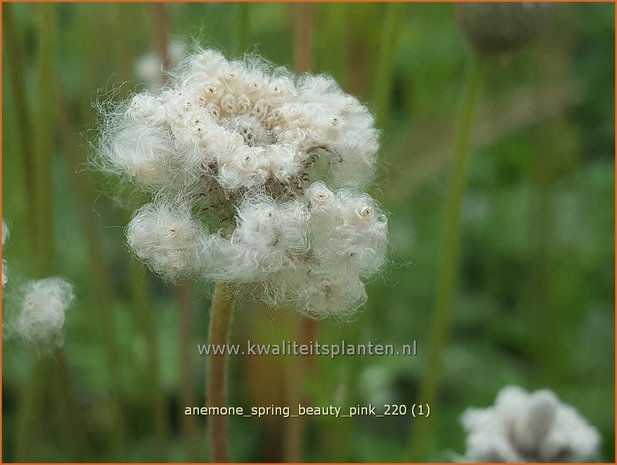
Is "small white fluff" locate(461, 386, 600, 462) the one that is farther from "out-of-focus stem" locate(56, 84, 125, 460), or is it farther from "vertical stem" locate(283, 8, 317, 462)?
"out-of-focus stem" locate(56, 84, 125, 460)

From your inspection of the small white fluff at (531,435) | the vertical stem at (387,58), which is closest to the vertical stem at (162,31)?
the vertical stem at (387,58)

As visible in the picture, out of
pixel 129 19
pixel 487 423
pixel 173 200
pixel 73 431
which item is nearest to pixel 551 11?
pixel 487 423

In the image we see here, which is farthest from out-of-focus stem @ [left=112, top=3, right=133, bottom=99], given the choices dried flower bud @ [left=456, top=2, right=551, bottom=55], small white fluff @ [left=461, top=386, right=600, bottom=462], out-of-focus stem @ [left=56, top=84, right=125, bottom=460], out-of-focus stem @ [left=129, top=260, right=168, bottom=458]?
small white fluff @ [left=461, top=386, right=600, bottom=462]

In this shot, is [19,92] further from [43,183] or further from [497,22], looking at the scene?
[497,22]

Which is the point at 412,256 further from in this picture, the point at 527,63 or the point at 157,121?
the point at 157,121

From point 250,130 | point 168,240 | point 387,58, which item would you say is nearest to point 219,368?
point 168,240
